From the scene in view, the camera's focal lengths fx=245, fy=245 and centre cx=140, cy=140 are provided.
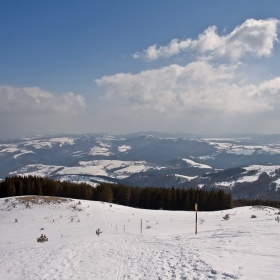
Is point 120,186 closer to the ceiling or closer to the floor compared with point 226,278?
closer to the floor

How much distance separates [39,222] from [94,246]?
59.5 ft

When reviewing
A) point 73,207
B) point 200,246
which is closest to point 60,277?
point 200,246

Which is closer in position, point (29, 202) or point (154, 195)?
point (29, 202)

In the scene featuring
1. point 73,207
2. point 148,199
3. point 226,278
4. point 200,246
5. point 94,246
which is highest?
point 226,278

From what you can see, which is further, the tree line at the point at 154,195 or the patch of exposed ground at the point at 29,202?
the tree line at the point at 154,195

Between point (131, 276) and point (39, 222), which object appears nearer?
point (131, 276)

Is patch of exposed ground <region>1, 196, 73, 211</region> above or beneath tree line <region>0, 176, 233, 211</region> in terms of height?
above

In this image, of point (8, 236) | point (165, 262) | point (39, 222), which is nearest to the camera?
point (165, 262)

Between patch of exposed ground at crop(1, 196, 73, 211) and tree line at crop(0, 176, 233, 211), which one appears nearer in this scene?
patch of exposed ground at crop(1, 196, 73, 211)

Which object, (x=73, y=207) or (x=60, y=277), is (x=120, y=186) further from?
(x=60, y=277)

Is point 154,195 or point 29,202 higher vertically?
point 29,202

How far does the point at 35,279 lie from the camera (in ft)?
31.3

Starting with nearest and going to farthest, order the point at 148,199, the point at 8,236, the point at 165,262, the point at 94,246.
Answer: the point at 165,262
the point at 94,246
the point at 8,236
the point at 148,199

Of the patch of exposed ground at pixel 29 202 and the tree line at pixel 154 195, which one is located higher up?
the patch of exposed ground at pixel 29 202
